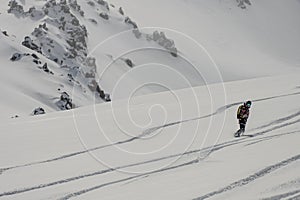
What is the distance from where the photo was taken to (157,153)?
49.0 ft

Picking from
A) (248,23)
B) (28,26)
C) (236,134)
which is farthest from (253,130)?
(248,23)

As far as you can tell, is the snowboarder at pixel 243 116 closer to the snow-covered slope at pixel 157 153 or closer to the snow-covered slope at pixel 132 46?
the snow-covered slope at pixel 157 153

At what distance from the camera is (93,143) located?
55.3ft

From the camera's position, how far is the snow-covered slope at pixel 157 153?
11141 millimetres

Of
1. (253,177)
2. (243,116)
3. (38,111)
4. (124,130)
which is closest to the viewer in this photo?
(253,177)

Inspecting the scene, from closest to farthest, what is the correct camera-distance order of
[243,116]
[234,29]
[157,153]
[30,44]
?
[157,153]
[243,116]
[30,44]
[234,29]

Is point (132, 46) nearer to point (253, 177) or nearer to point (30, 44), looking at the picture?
point (30, 44)

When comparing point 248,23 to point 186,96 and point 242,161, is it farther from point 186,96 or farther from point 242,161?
point 242,161

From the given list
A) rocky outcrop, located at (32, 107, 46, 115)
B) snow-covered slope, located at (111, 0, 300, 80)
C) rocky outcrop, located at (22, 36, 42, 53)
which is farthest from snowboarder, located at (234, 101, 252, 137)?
snow-covered slope, located at (111, 0, 300, 80)

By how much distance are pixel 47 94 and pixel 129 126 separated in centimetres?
3061

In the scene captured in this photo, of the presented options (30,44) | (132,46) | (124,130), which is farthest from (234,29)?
(124,130)

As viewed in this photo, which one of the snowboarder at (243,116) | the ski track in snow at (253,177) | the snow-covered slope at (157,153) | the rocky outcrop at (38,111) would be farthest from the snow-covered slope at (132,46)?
the ski track in snow at (253,177)

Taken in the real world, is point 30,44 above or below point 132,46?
below

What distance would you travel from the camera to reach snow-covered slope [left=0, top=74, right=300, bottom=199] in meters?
11.1
